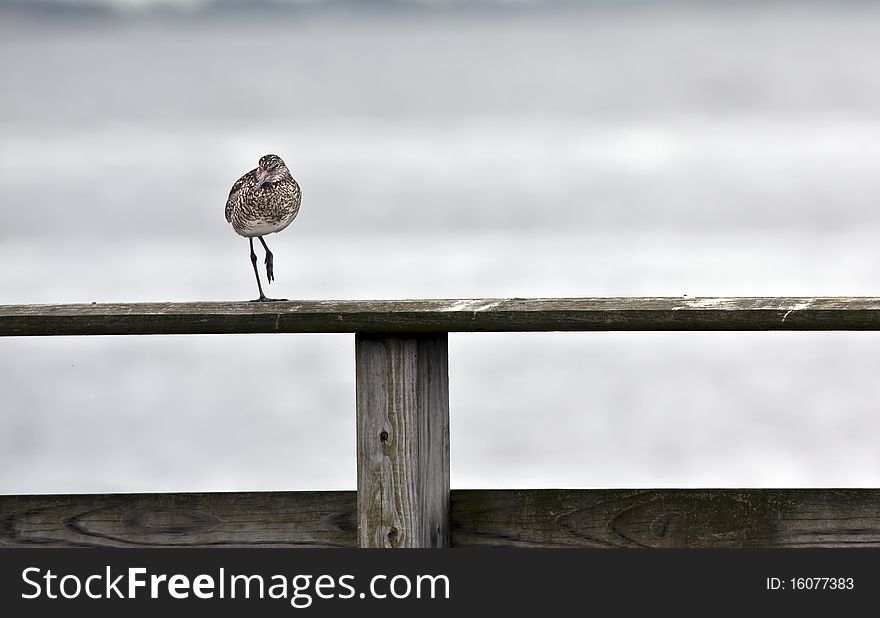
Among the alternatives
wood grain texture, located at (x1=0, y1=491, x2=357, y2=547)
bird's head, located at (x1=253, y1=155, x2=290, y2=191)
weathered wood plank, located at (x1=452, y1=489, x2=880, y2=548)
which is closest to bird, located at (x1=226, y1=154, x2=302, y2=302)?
bird's head, located at (x1=253, y1=155, x2=290, y2=191)

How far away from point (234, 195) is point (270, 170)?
10cm

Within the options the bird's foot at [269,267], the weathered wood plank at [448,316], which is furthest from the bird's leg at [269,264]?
the weathered wood plank at [448,316]

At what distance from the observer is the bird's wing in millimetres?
2344

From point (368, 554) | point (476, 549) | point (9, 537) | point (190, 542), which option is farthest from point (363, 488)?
point (9, 537)

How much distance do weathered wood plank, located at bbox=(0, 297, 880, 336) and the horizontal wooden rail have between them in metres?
0.30

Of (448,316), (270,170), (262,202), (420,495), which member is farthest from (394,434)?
(270,170)

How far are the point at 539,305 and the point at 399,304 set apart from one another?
19cm

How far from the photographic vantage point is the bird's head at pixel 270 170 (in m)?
2.34

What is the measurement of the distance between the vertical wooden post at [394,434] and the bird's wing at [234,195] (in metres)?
0.84

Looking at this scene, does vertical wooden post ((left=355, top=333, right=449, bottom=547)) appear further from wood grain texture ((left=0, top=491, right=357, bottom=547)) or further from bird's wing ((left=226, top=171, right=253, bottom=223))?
bird's wing ((left=226, top=171, right=253, bottom=223))

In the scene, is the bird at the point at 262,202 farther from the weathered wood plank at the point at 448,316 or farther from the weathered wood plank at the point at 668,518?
the weathered wood plank at the point at 668,518

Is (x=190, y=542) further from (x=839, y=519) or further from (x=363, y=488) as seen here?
(x=839, y=519)

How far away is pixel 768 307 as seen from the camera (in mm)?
1483

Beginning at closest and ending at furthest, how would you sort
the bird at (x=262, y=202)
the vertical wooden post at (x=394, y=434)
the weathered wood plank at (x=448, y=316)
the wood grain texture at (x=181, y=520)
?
the weathered wood plank at (x=448, y=316)
the vertical wooden post at (x=394, y=434)
the wood grain texture at (x=181, y=520)
the bird at (x=262, y=202)
